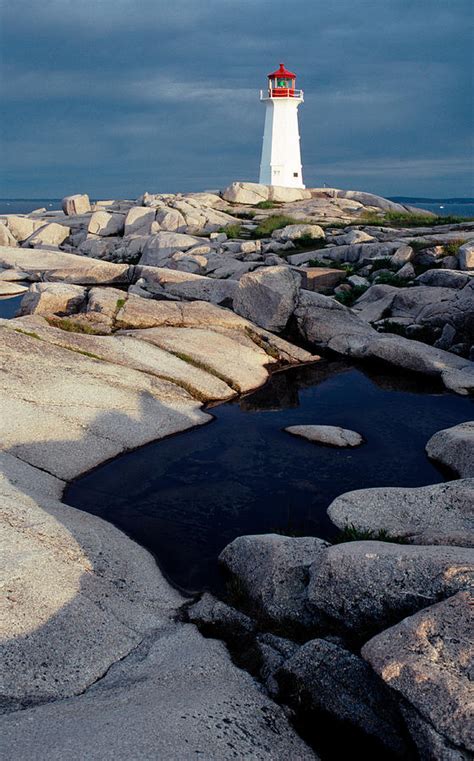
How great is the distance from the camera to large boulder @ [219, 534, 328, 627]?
990 centimetres

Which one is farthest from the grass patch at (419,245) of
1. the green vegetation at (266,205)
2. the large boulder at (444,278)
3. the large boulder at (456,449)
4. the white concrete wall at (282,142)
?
the white concrete wall at (282,142)

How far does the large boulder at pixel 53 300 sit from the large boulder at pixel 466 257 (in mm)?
18532

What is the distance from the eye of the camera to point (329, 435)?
60.7 ft

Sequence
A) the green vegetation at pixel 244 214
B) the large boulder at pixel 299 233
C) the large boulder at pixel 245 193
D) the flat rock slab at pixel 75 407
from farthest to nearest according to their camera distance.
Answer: the large boulder at pixel 245 193 < the green vegetation at pixel 244 214 < the large boulder at pixel 299 233 < the flat rock slab at pixel 75 407

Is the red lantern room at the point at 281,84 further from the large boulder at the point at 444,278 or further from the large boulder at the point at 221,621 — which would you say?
the large boulder at the point at 221,621

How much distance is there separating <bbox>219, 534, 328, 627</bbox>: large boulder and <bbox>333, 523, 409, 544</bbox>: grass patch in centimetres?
142

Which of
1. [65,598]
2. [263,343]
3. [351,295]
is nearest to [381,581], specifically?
[65,598]

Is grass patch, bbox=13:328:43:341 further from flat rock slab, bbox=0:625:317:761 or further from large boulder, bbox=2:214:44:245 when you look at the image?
large boulder, bbox=2:214:44:245

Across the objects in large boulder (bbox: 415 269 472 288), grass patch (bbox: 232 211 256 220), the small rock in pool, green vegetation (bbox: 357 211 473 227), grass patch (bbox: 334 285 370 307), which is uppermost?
grass patch (bbox: 232 211 256 220)

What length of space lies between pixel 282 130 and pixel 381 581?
76.3 m

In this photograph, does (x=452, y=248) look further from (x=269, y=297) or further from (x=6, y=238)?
(x=6, y=238)

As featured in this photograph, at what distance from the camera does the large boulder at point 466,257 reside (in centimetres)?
3350

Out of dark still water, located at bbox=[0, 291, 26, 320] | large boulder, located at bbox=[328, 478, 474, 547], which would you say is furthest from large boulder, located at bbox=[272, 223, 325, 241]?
large boulder, located at bbox=[328, 478, 474, 547]

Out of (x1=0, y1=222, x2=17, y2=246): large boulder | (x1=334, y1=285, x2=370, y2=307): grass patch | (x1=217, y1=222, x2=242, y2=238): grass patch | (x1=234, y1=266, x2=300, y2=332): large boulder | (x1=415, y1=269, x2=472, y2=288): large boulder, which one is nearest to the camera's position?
(x1=234, y1=266, x2=300, y2=332): large boulder
